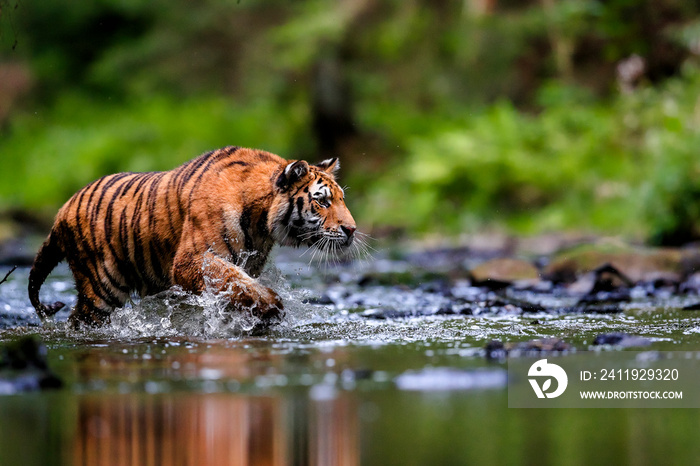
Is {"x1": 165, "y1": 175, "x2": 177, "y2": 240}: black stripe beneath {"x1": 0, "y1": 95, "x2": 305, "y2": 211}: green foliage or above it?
beneath

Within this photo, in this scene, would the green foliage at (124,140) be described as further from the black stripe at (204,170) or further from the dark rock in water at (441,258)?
the black stripe at (204,170)

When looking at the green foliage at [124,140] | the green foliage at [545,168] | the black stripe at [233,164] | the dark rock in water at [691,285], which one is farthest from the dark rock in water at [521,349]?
the green foliage at [124,140]

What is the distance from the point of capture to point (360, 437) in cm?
293

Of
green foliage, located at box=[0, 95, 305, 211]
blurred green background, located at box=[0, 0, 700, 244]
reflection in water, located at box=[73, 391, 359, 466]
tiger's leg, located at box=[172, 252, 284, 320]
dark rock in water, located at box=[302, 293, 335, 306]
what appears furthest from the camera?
green foliage, located at box=[0, 95, 305, 211]

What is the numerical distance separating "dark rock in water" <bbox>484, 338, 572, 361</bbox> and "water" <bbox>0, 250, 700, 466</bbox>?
79 mm

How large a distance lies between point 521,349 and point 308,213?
71.8 inches

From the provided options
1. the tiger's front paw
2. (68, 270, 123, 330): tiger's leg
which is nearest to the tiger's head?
the tiger's front paw

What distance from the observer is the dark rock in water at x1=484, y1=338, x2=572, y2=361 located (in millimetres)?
4379

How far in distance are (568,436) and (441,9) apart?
15359 mm

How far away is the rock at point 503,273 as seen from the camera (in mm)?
8008

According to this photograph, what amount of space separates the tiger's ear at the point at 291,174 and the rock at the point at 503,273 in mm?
2955

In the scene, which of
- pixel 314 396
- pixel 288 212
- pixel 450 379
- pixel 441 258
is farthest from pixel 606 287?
pixel 314 396

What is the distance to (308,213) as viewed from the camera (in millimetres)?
5641

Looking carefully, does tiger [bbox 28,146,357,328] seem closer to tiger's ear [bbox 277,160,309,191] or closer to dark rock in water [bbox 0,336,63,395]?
tiger's ear [bbox 277,160,309,191]
